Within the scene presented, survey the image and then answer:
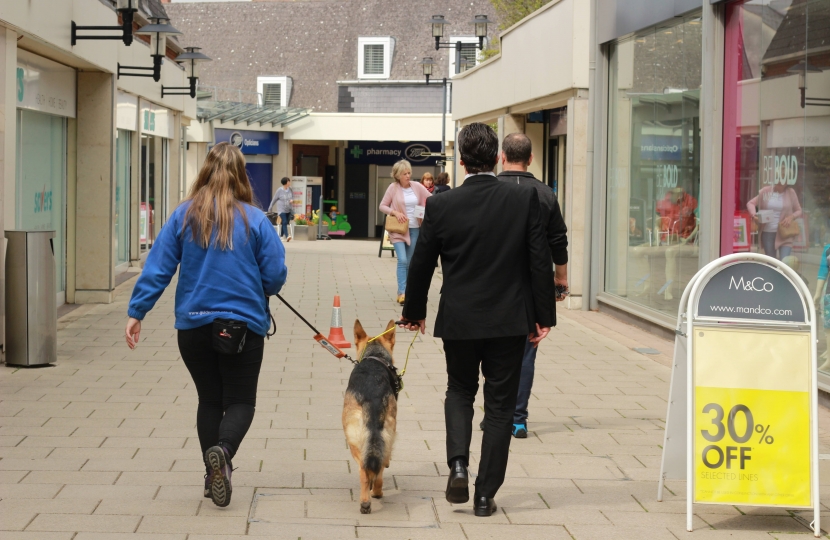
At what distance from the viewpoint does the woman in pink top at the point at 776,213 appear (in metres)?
8.79

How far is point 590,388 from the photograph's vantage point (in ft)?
28.3

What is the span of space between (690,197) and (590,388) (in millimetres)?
3410

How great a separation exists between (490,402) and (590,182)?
956cm

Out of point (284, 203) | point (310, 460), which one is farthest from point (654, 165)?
point (284, 203)

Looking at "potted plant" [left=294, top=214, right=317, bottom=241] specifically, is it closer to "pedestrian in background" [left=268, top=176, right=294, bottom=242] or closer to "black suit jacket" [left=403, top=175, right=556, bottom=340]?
"pedestrian in background" [left=268, top=176, right=294, bottom=242]

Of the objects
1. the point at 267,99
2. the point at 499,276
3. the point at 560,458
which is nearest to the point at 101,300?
the point at 560,458

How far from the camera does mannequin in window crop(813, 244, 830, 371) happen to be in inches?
318

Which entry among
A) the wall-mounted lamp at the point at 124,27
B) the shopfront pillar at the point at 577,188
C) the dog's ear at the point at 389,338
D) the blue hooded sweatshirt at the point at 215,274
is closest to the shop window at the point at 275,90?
the shopfront pillar at the point at 577,188

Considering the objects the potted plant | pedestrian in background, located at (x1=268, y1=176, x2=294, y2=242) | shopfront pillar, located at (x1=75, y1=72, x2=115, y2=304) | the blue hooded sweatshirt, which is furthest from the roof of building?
the blue hooded sweatshirt

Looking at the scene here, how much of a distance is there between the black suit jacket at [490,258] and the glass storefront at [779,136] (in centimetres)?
397

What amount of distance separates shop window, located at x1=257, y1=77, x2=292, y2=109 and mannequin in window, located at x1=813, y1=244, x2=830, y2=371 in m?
34.9

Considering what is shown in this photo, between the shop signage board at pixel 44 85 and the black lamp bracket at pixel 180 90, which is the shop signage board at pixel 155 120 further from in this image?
the shop signage board at pixel 44 85

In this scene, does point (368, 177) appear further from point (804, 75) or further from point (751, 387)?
point (751, 387)

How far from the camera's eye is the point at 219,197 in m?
5.03
